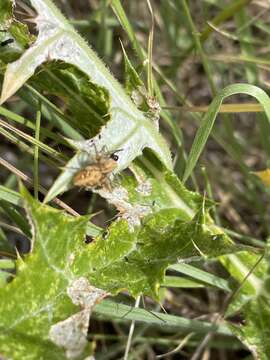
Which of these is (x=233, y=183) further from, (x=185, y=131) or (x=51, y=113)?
(x=51, y=113)

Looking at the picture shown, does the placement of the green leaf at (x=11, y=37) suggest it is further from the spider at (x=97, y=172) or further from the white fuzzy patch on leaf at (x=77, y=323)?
the white fuzzy patch on leaf at (x=77, y=323)

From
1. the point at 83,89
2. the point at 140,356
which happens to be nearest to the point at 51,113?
the point at 83,89

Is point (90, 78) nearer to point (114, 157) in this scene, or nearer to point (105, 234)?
point (114, 157)

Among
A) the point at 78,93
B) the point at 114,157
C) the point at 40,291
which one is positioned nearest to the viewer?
the point at 40,291

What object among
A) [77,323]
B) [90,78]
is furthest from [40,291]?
[90,78]

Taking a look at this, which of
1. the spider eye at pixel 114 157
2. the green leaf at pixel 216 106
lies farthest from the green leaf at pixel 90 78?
the green leaf at pixel 216 106

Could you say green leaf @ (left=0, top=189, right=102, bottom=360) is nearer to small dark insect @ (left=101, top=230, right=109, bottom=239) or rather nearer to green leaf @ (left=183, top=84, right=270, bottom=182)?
small dark insect @ (left=101, top=230, right=109, bottom=239)

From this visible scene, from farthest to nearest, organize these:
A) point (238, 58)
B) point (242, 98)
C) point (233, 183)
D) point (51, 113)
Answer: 1. point (242, 98)
2. point (233, 183)
3. point (238, 58)
4. point (51, 113)

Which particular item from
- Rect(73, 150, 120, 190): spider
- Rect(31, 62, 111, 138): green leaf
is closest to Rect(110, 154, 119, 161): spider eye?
Rect(73, 150, 120, 190): spider
